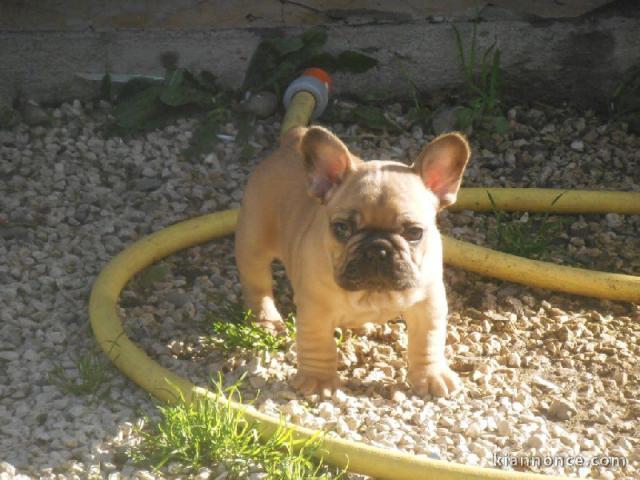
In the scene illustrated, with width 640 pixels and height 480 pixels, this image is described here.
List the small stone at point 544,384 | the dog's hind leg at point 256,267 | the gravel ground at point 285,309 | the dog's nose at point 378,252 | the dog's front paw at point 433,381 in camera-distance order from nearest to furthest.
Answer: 1. the dog's nose at point 378,252
2. the gravel ground at point 285,309
3. the dog's front paw at point 433,381
4. the small stone at point 544,384
5. the dog's hind leg at point 256,267

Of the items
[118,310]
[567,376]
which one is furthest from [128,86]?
[567,376]

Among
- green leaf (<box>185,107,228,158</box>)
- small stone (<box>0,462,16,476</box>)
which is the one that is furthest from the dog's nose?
green leaf (<box>185,107,228,158</box>)

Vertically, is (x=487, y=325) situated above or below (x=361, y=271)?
below

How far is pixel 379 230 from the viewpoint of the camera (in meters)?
5.15

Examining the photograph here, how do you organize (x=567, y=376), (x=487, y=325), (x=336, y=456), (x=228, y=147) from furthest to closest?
1. (x=228, y=147)
2. (x=487, y=325)
3. (x=567, y=376)
4. (x=336, y=456)

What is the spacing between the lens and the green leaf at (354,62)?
26.3 feet

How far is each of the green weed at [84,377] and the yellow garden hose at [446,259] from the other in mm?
84

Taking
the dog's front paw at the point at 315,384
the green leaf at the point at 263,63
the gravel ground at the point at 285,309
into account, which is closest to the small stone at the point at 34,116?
the gravel ground at the point at 285,309

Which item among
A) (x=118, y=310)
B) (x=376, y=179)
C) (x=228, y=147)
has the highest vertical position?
(x=376, y=179)

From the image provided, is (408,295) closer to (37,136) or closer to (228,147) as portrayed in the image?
(228,147)

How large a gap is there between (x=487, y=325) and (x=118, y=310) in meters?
1.96

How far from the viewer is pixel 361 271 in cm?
508

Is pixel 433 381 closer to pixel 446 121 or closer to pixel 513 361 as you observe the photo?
pixel 513 361

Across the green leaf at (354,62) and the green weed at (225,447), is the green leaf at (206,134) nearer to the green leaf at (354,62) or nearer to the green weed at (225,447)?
the green leaf at (354,62)
